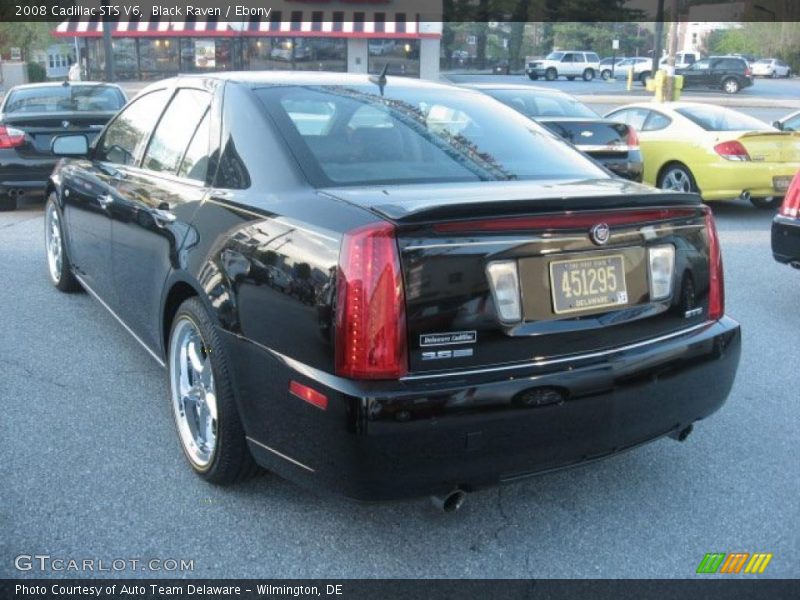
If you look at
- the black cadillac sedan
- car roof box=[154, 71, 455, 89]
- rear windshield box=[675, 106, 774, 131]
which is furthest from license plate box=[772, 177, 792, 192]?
the black cadillac sedan

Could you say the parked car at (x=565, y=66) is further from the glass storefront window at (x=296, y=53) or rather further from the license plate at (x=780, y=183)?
the license plate at (x=780, y=183)

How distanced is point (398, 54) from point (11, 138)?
1245 inches

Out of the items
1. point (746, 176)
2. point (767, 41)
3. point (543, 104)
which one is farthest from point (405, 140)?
point (767, 41)

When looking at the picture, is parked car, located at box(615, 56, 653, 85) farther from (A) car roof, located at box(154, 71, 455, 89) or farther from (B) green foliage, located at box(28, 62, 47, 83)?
(A) car roof, located at box(154, 71, 455, 89)

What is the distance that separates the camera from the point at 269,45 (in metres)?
38.2

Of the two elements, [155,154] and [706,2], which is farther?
[706,2]

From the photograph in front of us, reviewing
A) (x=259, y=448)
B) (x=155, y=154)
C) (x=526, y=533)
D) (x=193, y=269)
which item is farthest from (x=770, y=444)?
(x=155, y=154)

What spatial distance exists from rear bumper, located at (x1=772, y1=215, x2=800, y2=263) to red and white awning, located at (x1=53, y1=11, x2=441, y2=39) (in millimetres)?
33904

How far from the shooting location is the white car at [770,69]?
203ft

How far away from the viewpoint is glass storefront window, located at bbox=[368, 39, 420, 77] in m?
38.9

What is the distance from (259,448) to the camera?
3.06 m

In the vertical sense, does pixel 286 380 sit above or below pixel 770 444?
above

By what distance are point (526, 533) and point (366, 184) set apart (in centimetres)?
142

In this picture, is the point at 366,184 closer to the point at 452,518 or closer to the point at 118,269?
the point at 452,518
